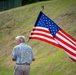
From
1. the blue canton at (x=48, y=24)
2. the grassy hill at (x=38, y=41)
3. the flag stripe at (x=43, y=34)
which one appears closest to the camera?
the blue canton at (x=48, y=24)

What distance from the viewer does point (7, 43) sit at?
28.4 metres

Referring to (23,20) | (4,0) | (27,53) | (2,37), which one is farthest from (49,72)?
(4,0)

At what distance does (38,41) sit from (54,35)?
11540mm

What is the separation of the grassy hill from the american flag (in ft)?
11.0

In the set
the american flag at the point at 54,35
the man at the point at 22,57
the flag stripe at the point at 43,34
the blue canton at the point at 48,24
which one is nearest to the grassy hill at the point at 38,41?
the flag stripe at the point at 43,34

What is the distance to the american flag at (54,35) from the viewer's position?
13854 millimetres

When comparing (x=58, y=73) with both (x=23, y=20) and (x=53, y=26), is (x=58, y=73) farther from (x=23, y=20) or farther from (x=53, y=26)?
(x=23, y=20)

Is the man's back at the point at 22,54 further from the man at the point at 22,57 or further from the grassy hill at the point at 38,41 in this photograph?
the grassy hill at the point at 38,41

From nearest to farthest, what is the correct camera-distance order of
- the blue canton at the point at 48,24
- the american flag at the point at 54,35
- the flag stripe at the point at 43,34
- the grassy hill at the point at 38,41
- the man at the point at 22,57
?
the man at the point at 22,57, the american flag at the point at 54,35, the blue canton at the point at 48,24, the flag stripe at the point at 43,34, the grassy hill at the point at 38,41

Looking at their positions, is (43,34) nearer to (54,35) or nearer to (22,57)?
(54,35)

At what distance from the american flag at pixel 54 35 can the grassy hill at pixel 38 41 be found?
3.37m

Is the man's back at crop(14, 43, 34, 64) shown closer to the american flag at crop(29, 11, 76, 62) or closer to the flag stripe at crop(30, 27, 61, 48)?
the american flag at crop(29, 11, 76, 62)

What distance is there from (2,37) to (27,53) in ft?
61.9

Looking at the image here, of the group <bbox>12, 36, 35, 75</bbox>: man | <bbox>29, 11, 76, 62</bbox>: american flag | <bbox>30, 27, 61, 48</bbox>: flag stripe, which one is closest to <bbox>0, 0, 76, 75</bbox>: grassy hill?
<bbox>30, 27, 61, 48</bbox>: flag stripe
